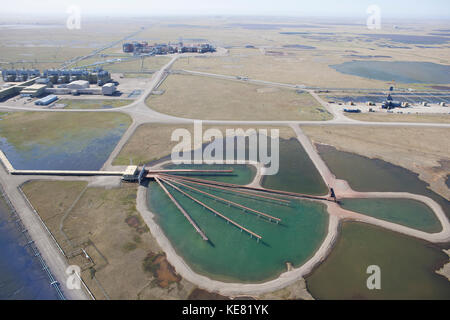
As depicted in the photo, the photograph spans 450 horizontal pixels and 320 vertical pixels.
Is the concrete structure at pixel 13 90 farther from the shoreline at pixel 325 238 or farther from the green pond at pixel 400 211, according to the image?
the green pond at pixel 400 211

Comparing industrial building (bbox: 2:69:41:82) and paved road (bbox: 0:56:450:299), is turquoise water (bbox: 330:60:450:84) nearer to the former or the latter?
paved road (bbox: 0:56:450:299)

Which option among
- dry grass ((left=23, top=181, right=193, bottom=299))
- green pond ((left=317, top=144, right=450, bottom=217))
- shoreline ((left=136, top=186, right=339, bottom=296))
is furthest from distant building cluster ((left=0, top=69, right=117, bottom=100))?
green pond ((left=317, top=144, right=450, bottom=217))

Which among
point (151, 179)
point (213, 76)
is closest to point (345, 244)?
point (151, 179)

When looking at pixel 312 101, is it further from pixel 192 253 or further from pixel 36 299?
pixel 36 299

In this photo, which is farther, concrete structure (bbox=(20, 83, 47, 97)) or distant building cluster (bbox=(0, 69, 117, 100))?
distant building cluster (bbox=(0, 69, 117, 100))

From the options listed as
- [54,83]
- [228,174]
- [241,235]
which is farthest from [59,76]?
[241,235]
